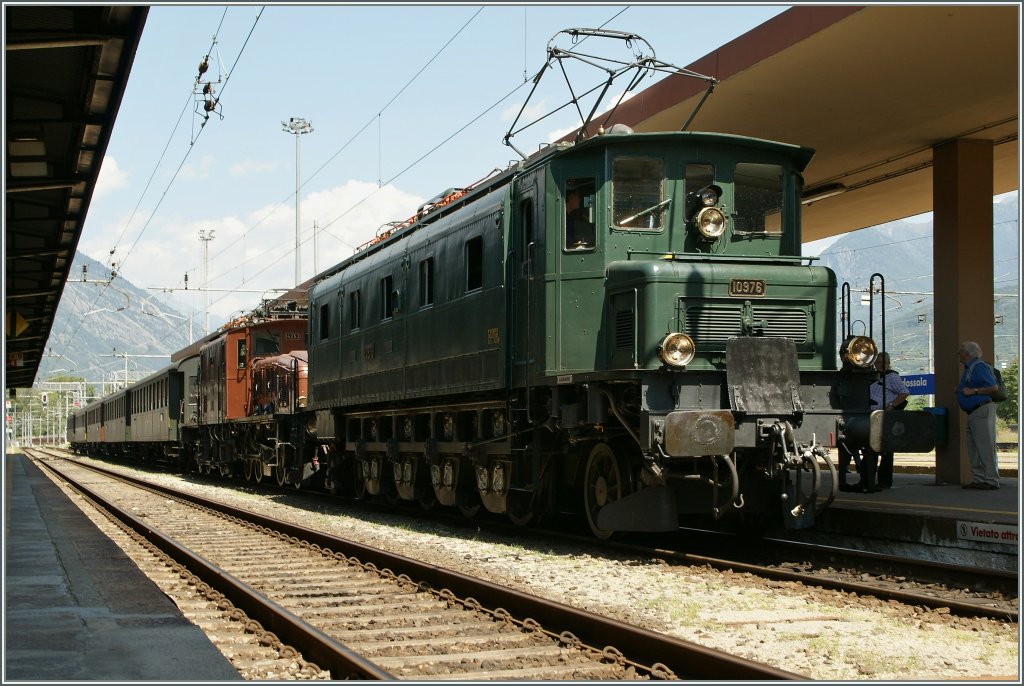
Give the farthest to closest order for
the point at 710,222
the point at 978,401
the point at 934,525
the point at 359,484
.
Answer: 1. the point at 359,484
2. the point at 978,401
3. the point at 710,222
4. the point at 934,525

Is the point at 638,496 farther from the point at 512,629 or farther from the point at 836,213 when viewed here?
the point at 836,213

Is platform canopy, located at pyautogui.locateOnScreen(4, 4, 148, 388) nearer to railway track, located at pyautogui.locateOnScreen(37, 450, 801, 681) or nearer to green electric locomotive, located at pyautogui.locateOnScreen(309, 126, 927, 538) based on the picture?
green electric locomotive, located at pyautogui.locateOnScreen(309, 126, 927, 538)

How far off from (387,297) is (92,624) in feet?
31.0

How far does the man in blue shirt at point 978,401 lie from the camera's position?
11.9m

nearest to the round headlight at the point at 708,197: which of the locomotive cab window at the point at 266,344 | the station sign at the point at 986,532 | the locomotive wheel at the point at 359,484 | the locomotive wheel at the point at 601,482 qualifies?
the locomotive wheel at the point at 601,482

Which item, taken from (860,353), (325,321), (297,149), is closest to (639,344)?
(860,353)

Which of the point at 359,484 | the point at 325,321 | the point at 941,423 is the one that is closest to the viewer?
the point at 941,423

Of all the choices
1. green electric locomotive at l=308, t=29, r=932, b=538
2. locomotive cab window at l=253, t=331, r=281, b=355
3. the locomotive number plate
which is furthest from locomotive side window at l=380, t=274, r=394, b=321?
locomotive cab window at l=253, t=331, r=281, b=355

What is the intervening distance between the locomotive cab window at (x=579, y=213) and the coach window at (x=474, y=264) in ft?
6.37

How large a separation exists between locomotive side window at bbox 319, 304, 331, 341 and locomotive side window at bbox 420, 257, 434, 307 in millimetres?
5222

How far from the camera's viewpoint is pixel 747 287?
396 inches

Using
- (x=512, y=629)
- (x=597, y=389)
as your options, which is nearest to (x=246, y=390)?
(x=597, y=389)

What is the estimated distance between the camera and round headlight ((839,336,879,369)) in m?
10.1

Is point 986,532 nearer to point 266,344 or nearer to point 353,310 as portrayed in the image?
point 353,310
